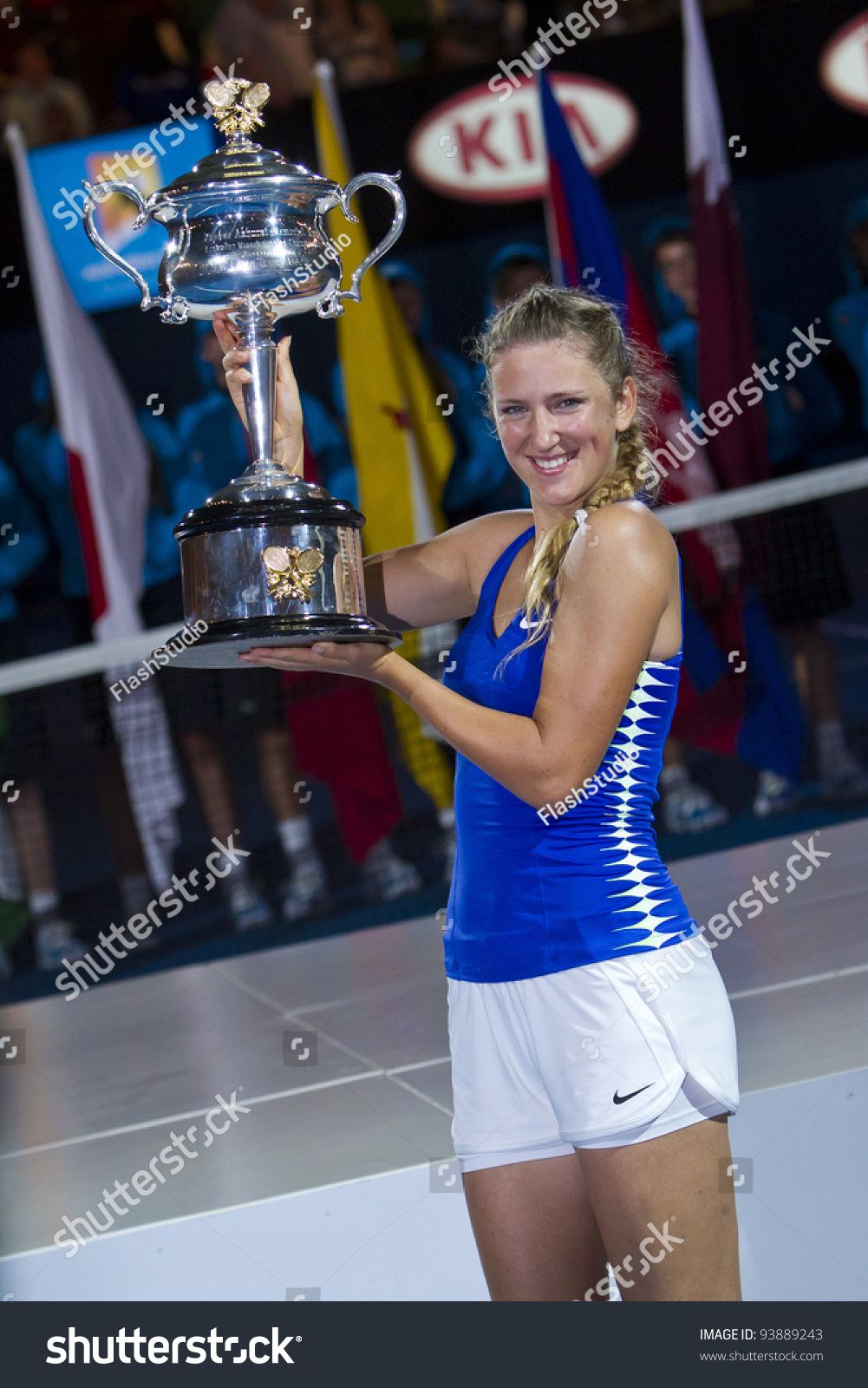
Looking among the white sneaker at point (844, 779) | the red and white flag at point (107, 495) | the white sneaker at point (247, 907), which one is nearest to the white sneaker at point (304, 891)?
the white sneaker at point (247, 907)

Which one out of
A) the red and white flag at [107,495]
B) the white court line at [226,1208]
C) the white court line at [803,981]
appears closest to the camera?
the white court line at [226,1208]

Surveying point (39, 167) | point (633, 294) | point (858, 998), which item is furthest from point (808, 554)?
point (39, 167)

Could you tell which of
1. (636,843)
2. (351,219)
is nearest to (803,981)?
(636,843)

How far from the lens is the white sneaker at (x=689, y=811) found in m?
5.88

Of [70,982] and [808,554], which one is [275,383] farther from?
[808,554]

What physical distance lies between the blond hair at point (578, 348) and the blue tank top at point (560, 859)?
0.05 meters

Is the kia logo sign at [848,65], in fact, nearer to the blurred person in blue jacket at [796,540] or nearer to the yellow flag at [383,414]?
the blurred person in blue jacket at [796,540]

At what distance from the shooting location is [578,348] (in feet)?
6.03

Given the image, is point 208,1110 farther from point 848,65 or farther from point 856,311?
point 848,65

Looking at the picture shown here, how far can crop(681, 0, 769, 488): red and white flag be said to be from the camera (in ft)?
21.4

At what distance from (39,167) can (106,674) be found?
3.22 metres

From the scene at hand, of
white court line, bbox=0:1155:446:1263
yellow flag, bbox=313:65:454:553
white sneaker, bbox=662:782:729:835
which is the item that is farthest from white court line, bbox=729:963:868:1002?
yellow flag, bbox=313:65:454:553

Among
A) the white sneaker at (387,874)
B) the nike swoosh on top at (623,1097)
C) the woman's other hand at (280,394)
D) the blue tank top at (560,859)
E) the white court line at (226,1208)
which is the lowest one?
the white court line at (226,1208)

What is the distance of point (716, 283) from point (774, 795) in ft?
7.75
